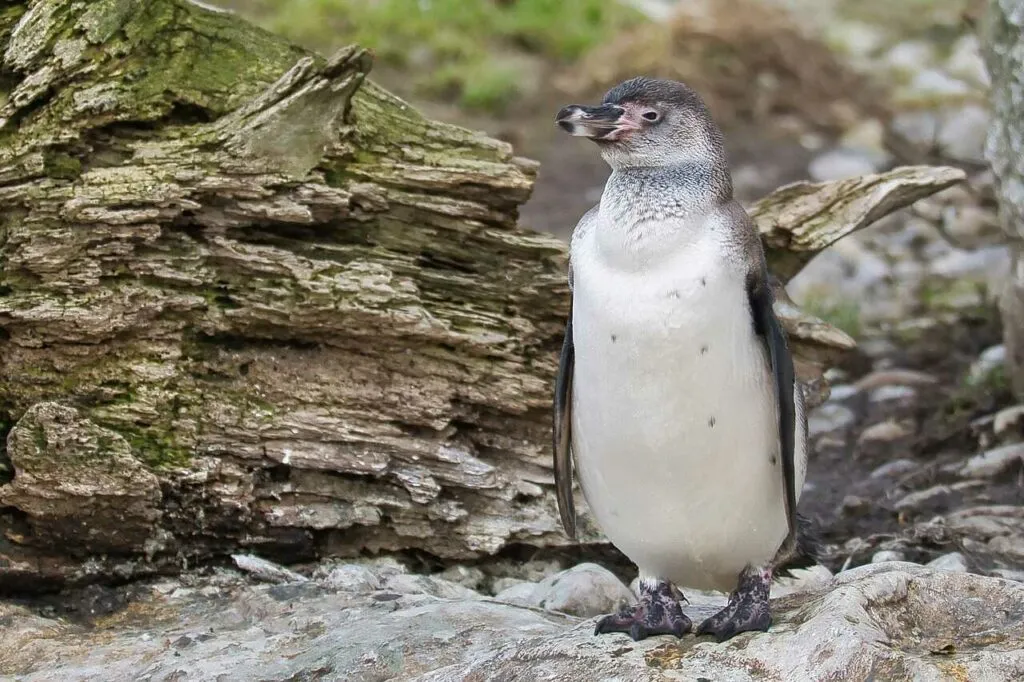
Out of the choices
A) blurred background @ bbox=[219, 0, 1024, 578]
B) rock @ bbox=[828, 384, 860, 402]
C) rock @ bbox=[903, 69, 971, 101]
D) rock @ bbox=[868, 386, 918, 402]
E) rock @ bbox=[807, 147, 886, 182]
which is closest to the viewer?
blurred background @ bbox=[219, 0, 1024, 578]

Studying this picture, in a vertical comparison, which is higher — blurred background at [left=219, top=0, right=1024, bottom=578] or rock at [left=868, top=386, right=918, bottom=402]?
blurred background at [left=219, top=0, right=1024, bottom=578]

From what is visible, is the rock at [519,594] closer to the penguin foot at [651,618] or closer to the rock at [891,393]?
the penguin foot at [651,618]

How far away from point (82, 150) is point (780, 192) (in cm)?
244

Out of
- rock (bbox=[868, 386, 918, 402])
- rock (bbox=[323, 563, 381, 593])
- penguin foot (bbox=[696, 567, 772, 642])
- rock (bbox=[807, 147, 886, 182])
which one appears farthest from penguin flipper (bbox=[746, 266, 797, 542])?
rock (bbox=[807, 147, 886, 182])

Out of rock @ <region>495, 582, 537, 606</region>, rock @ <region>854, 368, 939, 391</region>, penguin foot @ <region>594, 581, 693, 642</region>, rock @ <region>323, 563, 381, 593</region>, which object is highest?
rock @ <region>854, 368, 939, 391</region>

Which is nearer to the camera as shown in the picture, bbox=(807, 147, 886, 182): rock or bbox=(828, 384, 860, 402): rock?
bbox=(828, 384, 860, 402): rock

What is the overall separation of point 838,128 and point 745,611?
→ 8161 mm

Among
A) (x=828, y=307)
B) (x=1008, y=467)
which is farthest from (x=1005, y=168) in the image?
(x=828, y=307)

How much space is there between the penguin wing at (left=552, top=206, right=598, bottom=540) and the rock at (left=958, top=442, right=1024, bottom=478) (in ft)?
7.07

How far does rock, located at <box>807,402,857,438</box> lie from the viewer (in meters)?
6.79

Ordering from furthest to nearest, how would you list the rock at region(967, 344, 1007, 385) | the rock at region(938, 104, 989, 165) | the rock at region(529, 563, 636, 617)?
the rock at region(938, 104, 989, 165) < the rock at region(967, 344, 1007, 385) < the rock at region(529, 563, 636, 617)

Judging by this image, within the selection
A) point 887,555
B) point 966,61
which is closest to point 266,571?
point 887,555

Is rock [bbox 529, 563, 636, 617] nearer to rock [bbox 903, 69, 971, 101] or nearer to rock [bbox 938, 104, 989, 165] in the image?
rock [bbox 938, 104, 989, 165]

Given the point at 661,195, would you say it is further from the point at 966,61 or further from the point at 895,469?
the point at 966,61
